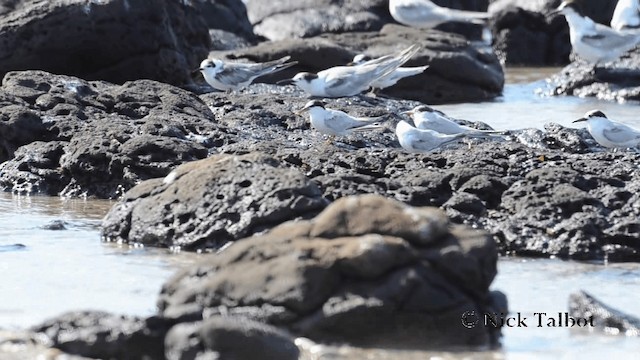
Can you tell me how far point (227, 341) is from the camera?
4.30 metres

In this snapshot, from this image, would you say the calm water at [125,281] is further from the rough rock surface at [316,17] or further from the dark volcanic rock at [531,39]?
the dark volcanic rock at [531,39]

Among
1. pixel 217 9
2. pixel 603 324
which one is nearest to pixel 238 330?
pixel 603 324

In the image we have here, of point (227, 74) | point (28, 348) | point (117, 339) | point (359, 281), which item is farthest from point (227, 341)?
point (227, 74)

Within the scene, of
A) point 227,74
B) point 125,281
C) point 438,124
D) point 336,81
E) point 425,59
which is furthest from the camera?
point 425,59

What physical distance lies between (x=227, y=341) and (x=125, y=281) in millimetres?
1895

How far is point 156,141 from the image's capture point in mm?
8523

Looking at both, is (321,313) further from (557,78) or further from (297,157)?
(557,78)

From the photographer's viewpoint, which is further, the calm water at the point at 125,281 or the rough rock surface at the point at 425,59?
the rough rock surface at the point at 425,59

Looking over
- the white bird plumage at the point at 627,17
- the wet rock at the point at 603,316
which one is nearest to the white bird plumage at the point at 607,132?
the wet rock at the point at 603,316

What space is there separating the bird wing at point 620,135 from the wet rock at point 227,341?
5424 mm

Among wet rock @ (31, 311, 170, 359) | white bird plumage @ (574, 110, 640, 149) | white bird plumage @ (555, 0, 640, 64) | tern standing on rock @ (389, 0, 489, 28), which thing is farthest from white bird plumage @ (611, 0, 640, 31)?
wet rock @ (31, 311, 170, 359)

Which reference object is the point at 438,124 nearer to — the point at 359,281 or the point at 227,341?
the point at 359,281

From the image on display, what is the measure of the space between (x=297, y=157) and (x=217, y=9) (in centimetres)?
1232

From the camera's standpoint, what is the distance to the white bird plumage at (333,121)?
934cm
